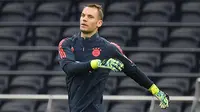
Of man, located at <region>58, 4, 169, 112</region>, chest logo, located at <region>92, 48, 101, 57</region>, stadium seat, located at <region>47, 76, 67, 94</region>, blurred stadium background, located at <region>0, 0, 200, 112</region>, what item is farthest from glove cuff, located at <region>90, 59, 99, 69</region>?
stadium seat, located at <region>47, 76, 67, 94</region>

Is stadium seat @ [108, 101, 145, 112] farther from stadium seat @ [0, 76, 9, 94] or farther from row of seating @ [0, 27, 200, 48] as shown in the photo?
stadium seat @ [0, 76, 9, 94]

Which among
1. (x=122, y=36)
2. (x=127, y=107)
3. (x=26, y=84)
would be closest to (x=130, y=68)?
(x=127, y=107)

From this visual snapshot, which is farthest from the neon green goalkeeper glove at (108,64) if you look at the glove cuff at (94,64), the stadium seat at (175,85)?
the stadium seat at (175,85)

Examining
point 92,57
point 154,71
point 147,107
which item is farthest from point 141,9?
point 92,57

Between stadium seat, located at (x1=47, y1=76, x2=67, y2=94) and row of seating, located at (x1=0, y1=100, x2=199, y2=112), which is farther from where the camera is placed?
stadium seat, located at (x1=47, y1=76, x2=67, y2=94)

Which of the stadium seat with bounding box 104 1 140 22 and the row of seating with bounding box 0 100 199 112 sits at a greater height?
the stadium seat with bounding box 104 1 140 22

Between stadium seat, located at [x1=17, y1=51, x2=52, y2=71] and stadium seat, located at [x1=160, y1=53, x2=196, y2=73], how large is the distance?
5.43 feet

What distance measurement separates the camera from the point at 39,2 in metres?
12.1

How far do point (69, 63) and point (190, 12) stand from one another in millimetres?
5752

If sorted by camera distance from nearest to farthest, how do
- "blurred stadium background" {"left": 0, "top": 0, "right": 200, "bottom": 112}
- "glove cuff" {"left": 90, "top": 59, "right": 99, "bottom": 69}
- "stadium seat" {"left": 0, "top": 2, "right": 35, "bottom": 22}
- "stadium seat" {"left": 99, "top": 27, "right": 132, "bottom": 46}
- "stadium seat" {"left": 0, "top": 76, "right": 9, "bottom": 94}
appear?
"glove cuff" {"left": 90, "top": 59, "right": 99, "bottom": 69}, "blurred stadium background" {"left": 0, "top": 0, "right": 200, "bottom": 112}, "stadium seat" {"left": 0, "top": 76, "right": 9, "bottom": 94}, "stadium seat" {"left": 99, "top": 27, "right": 132, "bottom": 46}, "stadium seat" {"left": 0, "top": 2, "right": 35, "bottom": 22}

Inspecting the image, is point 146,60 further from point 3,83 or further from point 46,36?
point 3,83

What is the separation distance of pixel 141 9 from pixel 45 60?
1726 mm

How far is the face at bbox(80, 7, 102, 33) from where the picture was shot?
5699 millimetres

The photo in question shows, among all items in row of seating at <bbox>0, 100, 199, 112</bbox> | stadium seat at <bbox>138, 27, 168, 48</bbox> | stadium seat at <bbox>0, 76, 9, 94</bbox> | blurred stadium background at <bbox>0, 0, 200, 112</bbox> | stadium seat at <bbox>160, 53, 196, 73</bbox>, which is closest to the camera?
row of seating at <bbox>0, 100, 199, 112</bbox>
